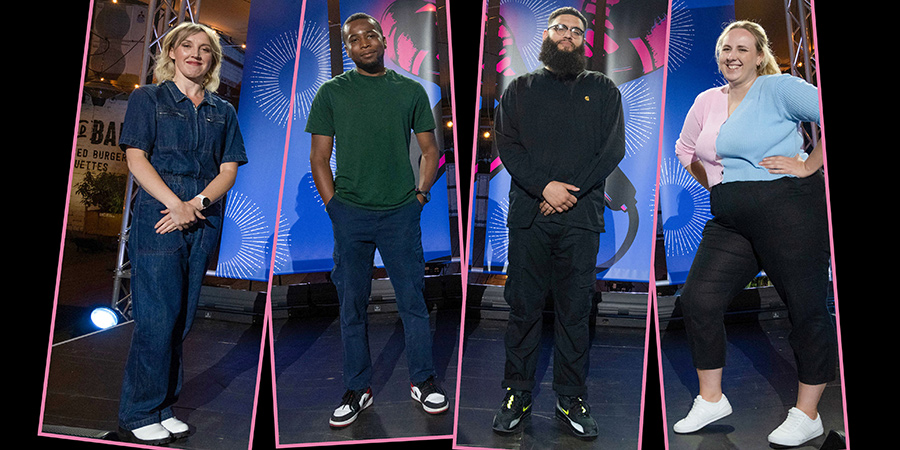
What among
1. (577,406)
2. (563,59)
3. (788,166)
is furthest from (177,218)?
(788,166)

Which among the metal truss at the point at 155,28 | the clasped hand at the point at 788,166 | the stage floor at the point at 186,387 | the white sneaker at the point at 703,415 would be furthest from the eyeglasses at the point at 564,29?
the metal truss at the point at 155,28

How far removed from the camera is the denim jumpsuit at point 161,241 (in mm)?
2234

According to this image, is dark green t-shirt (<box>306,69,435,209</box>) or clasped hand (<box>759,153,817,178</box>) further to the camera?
dark green t-shirt (<box>306,69,435,209</box>)

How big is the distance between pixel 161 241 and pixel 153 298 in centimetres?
24

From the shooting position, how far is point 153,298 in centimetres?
225

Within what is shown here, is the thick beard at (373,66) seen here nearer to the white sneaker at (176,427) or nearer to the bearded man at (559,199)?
the bearded man at (559,199)

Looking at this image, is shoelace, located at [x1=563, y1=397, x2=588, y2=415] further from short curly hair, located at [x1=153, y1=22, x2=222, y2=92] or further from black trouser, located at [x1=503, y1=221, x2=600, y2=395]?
short curly hair, located at [x1=153, y1=22, x2=222, y2=92]

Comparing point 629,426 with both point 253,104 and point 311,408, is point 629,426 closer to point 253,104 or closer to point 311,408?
point 311,408

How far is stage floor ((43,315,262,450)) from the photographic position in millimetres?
2369

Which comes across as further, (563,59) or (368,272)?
(368,272)

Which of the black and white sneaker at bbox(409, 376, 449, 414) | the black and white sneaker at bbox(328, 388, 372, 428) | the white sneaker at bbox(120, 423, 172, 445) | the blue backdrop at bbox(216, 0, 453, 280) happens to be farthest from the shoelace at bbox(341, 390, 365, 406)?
the blue backdrop at bbox(216, 0, 453, 280)

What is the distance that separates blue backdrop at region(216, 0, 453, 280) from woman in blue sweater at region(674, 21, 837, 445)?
1.42 metres

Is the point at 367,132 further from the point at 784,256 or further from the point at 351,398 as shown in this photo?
the point at 784,256

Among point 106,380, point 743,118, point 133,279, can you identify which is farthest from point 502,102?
point 106,380
